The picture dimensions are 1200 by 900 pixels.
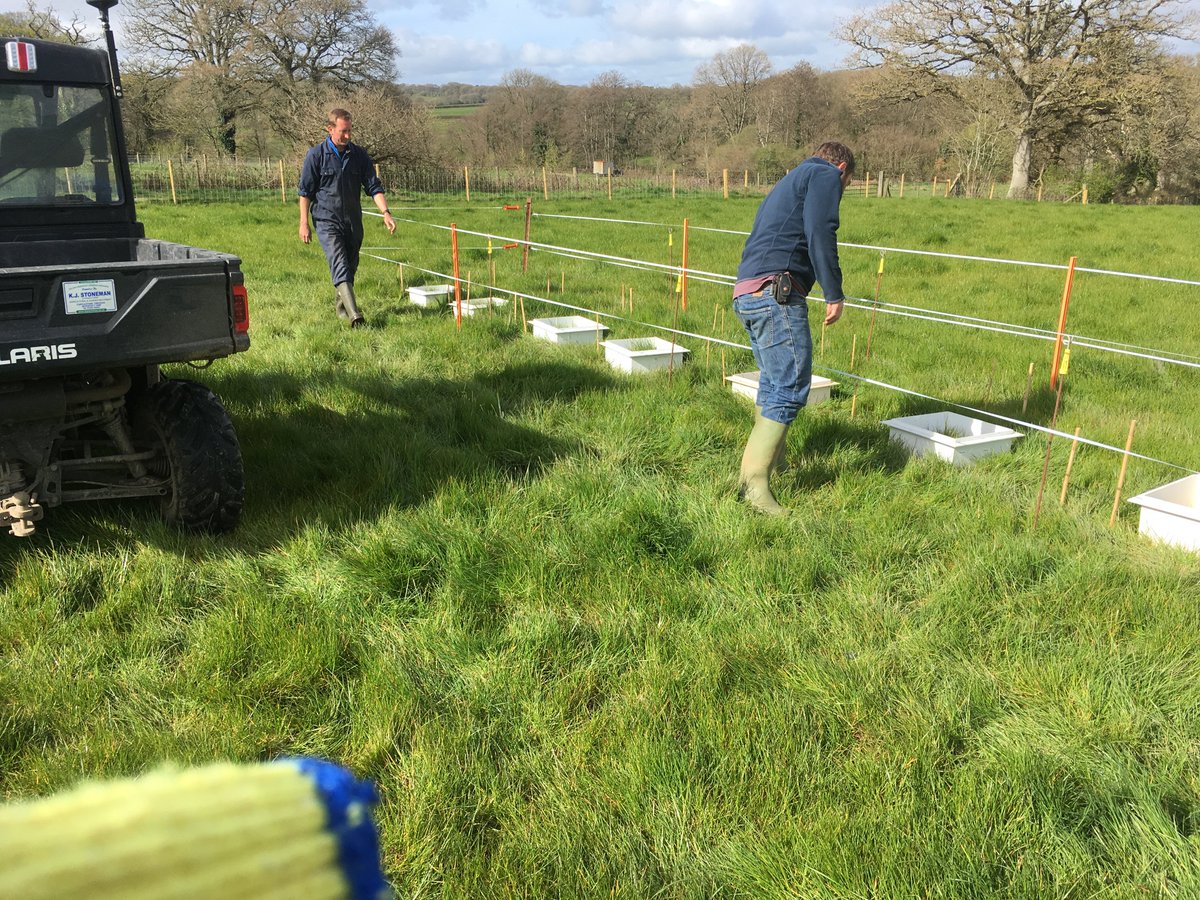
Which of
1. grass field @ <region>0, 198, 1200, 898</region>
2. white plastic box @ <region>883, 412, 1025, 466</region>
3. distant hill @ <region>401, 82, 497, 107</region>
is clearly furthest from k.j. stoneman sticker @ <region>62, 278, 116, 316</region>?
distant hill @ <region>401, 82, 497, 107</region>

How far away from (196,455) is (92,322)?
72cm

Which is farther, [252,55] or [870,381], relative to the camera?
[252,55]

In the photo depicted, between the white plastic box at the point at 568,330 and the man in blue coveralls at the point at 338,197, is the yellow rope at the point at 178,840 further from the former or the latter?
the man in blue coveralls at the point at 338,197

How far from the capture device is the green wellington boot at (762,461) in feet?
14.4

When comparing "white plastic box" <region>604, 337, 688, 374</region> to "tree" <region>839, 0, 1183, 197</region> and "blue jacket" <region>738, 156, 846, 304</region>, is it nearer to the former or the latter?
"blue jacket" <region>738, 156, 846, 304</region>

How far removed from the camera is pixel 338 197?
837 cm

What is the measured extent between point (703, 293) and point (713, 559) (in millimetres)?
6821

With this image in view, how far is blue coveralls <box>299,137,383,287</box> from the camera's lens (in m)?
8.34

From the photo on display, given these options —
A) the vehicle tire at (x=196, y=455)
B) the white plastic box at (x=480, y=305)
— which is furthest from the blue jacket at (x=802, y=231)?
the white plastic box at (x=480, y=305)

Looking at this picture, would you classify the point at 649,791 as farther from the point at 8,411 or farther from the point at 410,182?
the point at 410,182

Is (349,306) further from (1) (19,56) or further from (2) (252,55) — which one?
(2) (252,55)

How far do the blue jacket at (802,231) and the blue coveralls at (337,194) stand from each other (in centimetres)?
499

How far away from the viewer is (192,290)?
3.46m

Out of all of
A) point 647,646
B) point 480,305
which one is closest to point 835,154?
point 647,646
